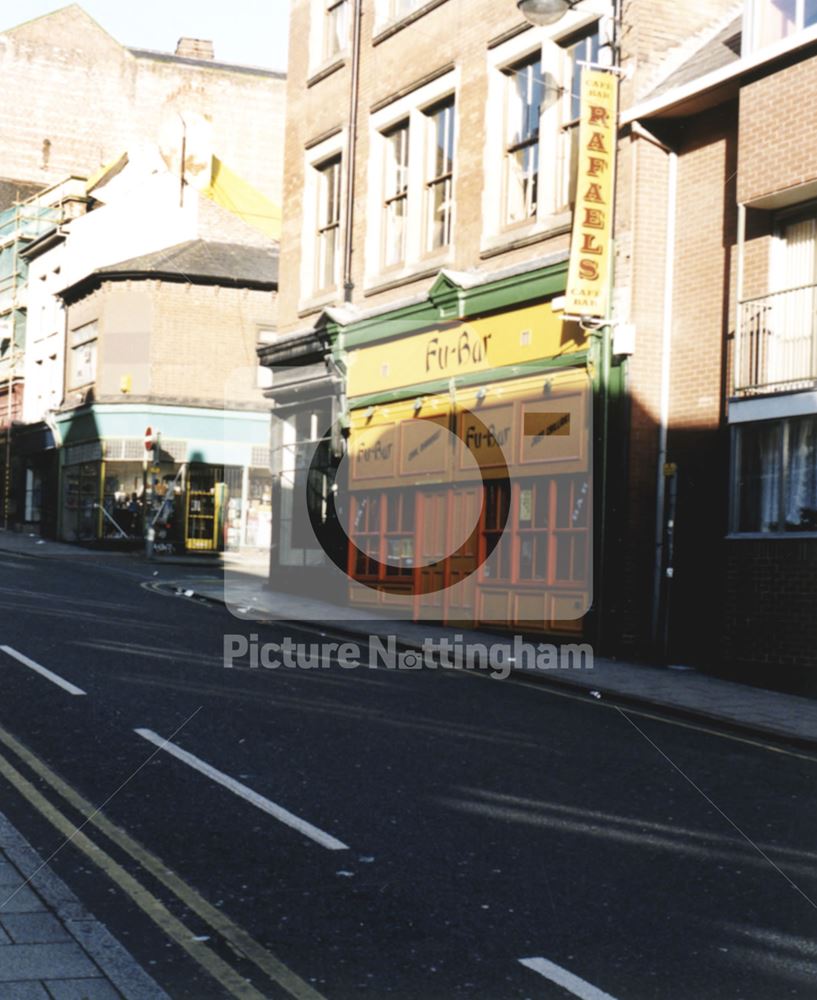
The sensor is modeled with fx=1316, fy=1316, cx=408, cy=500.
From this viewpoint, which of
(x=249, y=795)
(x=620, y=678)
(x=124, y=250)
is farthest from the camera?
(x=124, y=250)

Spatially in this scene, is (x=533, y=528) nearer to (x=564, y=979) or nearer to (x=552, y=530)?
(x=552, y=530)

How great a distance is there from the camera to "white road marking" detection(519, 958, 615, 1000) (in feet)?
17.4

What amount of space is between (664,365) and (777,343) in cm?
205

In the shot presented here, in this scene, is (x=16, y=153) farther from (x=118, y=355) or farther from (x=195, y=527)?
(x=195, y=527)

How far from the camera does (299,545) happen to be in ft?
86.0

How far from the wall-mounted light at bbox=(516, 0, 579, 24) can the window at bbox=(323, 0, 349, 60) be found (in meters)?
9.25

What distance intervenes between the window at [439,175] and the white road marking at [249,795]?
46.0 ft

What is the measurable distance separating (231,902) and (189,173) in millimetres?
44091

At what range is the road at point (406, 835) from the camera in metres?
5.65

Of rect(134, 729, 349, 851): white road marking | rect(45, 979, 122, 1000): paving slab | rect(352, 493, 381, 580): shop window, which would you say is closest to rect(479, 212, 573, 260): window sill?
rect(352, 493, 381, 580): shop window

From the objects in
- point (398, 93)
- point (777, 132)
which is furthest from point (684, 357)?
point (398, 93)

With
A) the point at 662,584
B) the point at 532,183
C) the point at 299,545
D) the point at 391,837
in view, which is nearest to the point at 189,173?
the point at 299,545

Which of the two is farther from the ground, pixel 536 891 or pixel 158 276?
pixel 158 276

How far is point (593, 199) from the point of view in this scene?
17828 millimetres
